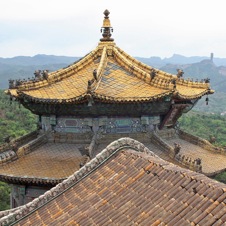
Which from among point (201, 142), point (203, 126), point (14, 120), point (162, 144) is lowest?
point (203, 126)

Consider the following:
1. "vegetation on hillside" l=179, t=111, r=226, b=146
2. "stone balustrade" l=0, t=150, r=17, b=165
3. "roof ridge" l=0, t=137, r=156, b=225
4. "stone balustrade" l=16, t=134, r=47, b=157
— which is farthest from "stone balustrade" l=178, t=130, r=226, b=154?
"vegetation on hillside" l=179, t=111, r=226, b=146

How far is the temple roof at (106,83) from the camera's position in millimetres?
11594

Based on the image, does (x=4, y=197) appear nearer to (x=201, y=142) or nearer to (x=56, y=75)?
(x=56, y=75)

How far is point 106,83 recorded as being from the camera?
40.5ft

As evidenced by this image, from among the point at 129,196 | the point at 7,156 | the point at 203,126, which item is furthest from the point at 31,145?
the point at 203,126

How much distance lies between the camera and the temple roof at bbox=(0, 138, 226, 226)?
5.75m

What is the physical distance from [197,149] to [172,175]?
7.10 meters

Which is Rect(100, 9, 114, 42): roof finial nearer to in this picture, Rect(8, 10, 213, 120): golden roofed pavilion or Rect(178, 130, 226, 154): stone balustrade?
Rect(8, 10, 213, 120): golden roofed pavilion

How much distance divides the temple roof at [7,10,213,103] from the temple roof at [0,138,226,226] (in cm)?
367

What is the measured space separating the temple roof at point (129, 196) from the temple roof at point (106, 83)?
3672 mm

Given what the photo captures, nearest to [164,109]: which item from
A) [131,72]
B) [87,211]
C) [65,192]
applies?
[131,72]

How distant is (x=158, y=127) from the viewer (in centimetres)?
1291

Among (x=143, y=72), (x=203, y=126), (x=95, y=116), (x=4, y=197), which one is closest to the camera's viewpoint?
(x=95, y=116)

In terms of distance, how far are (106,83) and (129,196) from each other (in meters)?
5.96
